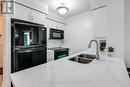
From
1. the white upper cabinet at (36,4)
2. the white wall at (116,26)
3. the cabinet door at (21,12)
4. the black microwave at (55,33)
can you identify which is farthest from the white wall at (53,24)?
the white wall at (116,26)

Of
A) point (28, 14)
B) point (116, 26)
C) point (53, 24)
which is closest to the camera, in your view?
point (116, 26)

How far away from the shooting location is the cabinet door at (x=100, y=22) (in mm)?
2969

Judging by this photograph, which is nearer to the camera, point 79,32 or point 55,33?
point 55,33

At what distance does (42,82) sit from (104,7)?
2.80 metres

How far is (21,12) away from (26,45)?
823mm

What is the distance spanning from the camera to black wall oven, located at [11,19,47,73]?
225 centimetres

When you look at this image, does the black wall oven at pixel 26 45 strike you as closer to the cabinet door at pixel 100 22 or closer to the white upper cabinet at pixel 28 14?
the white upper cabinet at pixel 28 14

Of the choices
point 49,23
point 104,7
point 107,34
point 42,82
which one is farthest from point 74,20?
point 42,82

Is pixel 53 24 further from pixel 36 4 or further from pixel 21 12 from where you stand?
pixel 21 12

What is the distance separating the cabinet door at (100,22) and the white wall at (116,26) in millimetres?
198

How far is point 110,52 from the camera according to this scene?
8.54 ft

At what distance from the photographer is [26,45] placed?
8.36ft

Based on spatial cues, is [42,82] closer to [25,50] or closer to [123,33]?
[25,50]

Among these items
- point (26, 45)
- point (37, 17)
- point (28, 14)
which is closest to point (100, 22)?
point (37, 17)
